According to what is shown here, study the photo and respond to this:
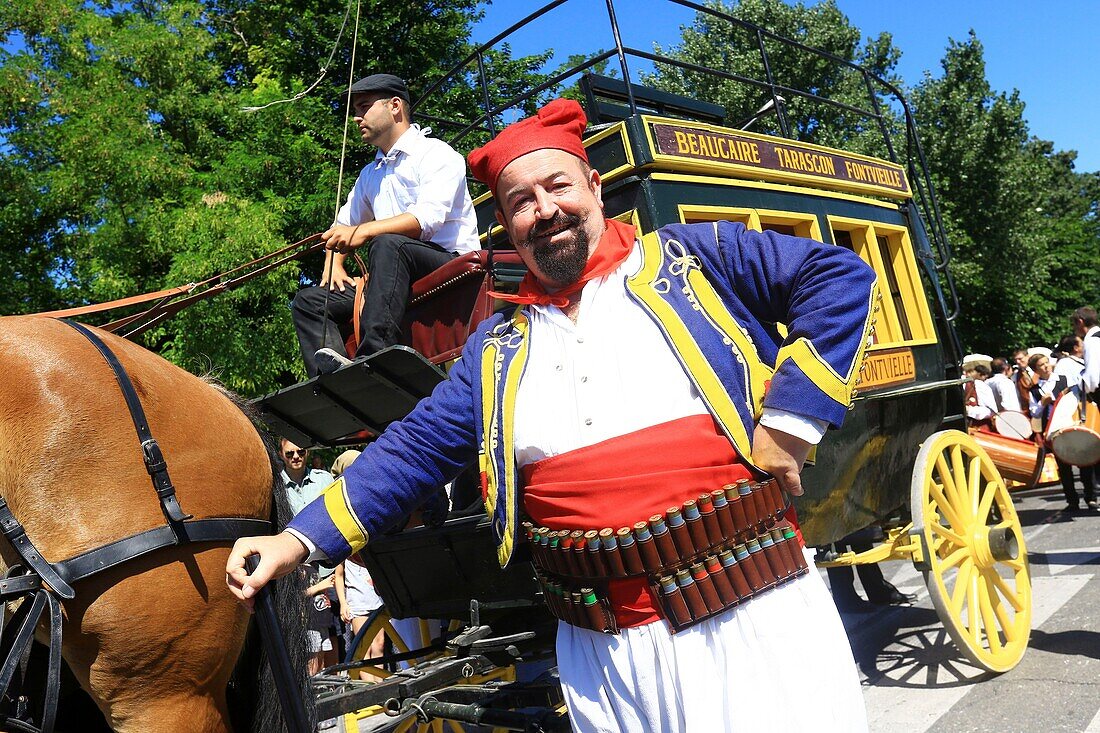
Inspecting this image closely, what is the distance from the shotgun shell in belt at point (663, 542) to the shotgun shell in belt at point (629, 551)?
0.04 m

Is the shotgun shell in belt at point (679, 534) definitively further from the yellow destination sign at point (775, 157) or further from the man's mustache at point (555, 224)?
the yellow destination sign at point (775, 157)

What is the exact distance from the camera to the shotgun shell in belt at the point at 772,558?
5.77 ft

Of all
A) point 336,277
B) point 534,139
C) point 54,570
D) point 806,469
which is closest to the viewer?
point 534,139

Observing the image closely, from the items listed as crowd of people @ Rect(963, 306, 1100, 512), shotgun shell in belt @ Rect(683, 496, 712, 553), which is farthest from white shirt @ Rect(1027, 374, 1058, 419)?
shotgun shell in belt @ Rect(683, 496, 712, 553)

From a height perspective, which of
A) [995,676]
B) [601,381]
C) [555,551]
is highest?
[601,381]

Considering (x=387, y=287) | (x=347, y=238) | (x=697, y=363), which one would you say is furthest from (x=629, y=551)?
(x=347, y=238)

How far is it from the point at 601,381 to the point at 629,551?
1.12ft

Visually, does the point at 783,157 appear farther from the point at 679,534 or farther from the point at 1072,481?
the point at 1072,481

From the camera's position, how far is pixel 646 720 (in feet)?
5.77

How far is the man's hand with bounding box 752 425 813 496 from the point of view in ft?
5.64

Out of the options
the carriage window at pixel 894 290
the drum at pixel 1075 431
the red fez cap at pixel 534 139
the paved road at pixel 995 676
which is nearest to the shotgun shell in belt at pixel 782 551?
the red fez cap at pixel 534 139

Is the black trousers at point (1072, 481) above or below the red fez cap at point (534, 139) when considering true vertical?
below

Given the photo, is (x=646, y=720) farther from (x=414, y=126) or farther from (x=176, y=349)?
(x=176, y=349)

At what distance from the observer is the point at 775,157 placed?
4562mm
